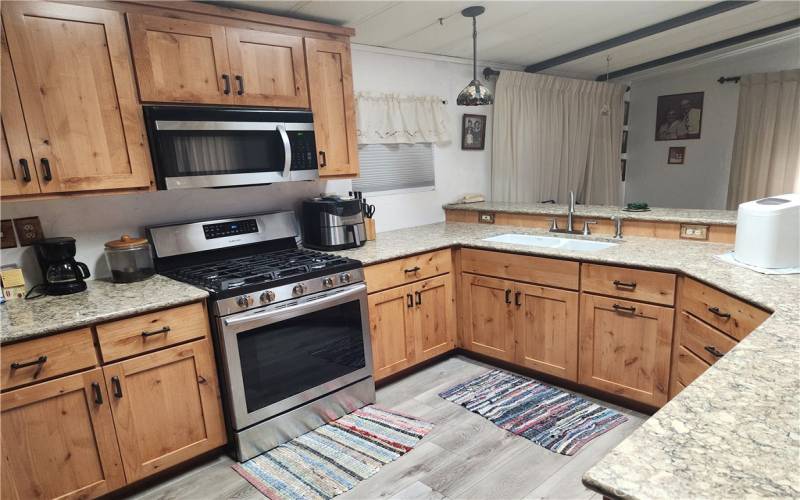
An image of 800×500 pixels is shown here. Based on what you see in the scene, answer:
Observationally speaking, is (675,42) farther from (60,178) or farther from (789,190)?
(60,178)

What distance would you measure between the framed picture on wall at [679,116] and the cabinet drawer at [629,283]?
3.74 meters

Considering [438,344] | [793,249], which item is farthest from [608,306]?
[438,344]

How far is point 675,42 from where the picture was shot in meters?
3.82

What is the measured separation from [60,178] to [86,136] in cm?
22

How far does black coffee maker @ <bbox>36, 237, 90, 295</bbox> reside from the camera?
6.74 ft

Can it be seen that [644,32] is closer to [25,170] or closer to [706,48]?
[706,48]

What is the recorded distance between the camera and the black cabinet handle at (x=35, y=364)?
5.30 feet

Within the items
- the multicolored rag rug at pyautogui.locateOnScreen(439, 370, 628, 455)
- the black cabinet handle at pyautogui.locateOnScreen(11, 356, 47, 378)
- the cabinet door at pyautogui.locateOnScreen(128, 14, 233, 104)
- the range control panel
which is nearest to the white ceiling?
the cabinet door at pyautogui.locateOnScreen(128, 14, 233, 104)

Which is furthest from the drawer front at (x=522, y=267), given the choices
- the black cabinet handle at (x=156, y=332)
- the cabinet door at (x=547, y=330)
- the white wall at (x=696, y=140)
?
the white wall at (x=696, y=140)

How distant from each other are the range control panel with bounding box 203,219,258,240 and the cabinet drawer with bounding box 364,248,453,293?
2.62 ft

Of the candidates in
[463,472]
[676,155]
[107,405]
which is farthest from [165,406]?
[676,155]

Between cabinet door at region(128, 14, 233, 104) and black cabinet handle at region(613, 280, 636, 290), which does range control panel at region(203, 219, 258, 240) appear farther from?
black cabinet handle at region(613, 280, 636, 290)

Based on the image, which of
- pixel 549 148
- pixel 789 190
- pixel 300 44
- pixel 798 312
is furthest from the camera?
pixel 549 148

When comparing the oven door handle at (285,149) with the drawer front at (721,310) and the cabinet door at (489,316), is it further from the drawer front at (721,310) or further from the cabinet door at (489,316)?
the drawer front at (721,310)
